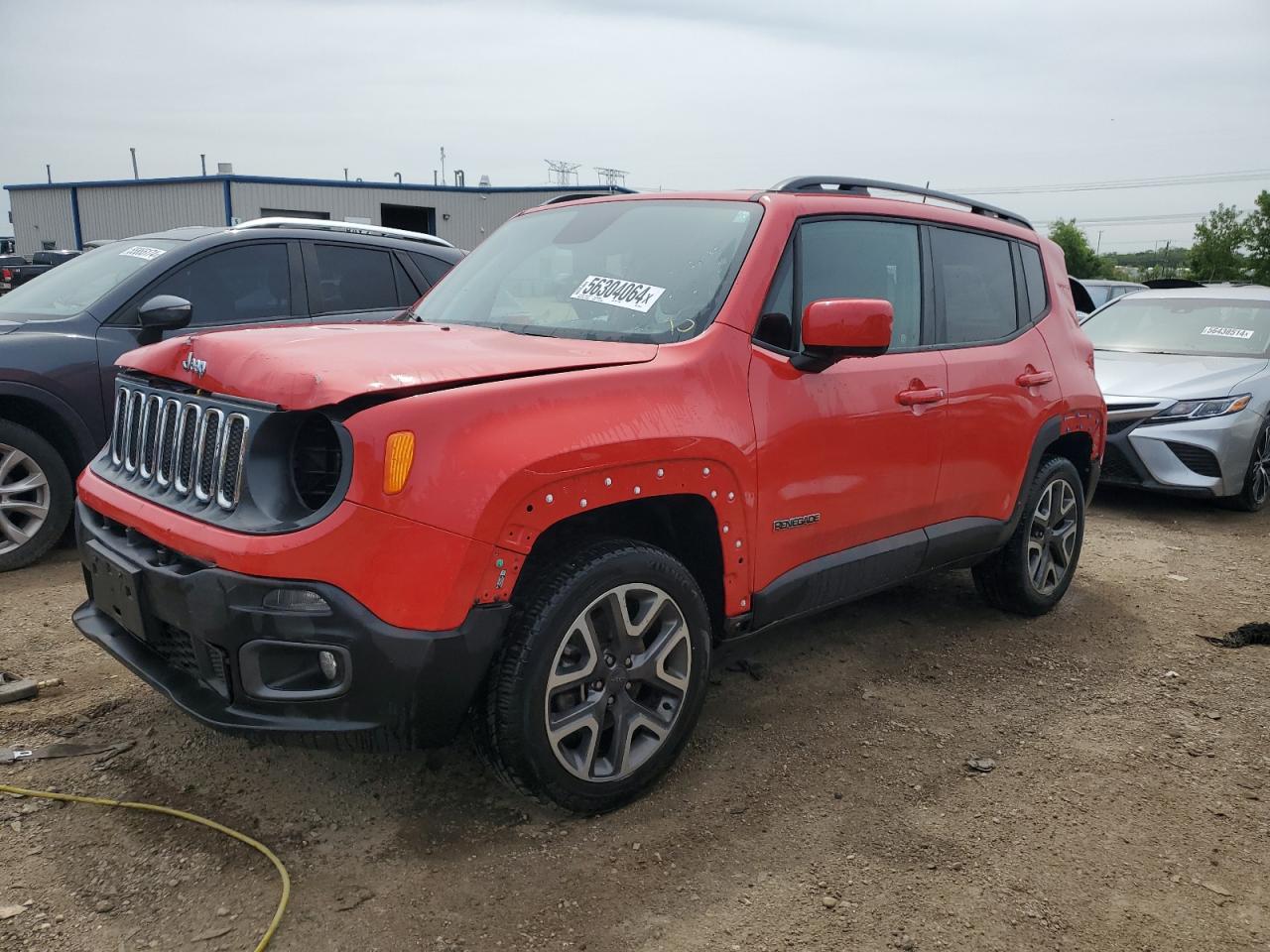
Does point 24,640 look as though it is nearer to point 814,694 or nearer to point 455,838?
point 455,838

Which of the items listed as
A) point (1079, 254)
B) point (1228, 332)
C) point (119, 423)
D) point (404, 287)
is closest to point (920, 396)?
point (119, 423)

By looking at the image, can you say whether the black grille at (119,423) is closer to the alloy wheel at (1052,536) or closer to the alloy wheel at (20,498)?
the alloy wheel at (20,498)

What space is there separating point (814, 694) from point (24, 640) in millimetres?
3288

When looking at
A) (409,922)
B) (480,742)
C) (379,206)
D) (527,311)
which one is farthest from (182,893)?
(379,206)

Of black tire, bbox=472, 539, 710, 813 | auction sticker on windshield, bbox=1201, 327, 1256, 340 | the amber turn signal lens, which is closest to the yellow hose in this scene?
black tire, bbox=472, 539, 710, 813

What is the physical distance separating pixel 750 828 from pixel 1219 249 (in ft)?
159

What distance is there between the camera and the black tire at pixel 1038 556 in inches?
177

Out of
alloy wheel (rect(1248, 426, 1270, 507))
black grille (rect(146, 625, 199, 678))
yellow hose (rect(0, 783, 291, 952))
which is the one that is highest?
black grille (rect(146, 625, 199, 678))

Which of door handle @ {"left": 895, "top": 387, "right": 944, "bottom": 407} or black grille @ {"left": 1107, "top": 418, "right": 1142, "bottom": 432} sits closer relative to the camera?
door handle @ {"left": 895, "top": 387, "right": 944, "bottom": 407}

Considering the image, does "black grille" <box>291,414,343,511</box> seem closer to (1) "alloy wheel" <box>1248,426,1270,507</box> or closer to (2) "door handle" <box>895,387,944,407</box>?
(2) "door handle" <box>895,387,944,407</box>

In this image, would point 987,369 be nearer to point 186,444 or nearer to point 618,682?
point 618,682

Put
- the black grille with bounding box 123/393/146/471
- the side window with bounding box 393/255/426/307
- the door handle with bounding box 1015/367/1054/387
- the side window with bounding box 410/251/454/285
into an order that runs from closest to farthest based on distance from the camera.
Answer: the black grille with bounding box 123/393/146/471 < the door handle with bounding box 1015/367/1054/387 < the side window with bounding box 393/255/426/307 < the side window with bounding box 410/251/454/285

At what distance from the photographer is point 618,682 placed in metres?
2.77

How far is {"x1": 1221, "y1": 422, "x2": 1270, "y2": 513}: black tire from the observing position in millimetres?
7066
